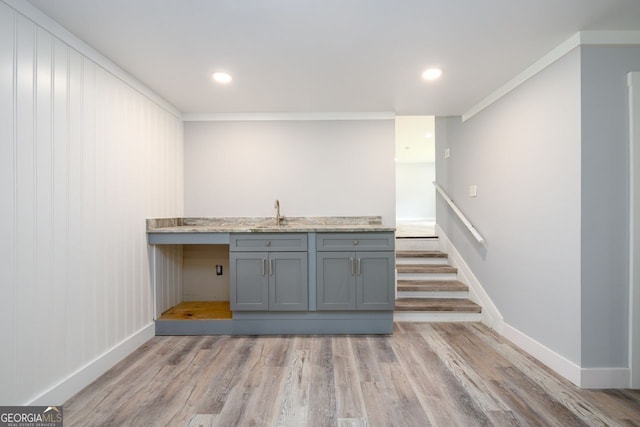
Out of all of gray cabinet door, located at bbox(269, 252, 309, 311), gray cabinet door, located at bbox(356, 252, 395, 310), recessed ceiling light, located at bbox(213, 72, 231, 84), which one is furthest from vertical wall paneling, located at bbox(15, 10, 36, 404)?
gray cabinet door, located at bbox(356, 252, 395, 310)

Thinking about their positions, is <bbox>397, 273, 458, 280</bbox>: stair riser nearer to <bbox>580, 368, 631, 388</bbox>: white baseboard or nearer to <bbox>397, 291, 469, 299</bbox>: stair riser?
<bbox>397, 291, 469, 299</bbox>: stair riser

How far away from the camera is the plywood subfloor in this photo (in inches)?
114

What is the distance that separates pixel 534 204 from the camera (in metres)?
2.35

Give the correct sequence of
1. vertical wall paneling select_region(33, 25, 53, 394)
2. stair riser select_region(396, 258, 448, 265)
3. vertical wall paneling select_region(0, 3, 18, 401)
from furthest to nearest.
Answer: stair riser select_region(396, 258, 448, 265) → vertical wall paneling select_region(33, 25, 53, 394) → vertical wall paneling select_region(0, 3, 18, 401)

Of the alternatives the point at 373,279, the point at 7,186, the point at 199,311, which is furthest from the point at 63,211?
the point at 373,279

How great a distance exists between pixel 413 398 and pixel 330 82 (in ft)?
7.98

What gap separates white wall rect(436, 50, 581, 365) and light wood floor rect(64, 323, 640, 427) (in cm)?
38

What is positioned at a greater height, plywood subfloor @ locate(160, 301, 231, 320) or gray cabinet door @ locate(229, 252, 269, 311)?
gray cabinet door @ locate(229, 252, 269, 311)

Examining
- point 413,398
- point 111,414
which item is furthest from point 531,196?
point 111,414

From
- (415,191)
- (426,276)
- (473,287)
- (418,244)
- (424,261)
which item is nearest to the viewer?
(473,287)

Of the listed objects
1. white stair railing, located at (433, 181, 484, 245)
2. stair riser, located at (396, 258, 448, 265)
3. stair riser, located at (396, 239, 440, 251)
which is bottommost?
stair riser, located at (396, 258, 448, 265)

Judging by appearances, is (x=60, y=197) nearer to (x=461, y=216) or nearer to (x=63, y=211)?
(x=63, y=211)

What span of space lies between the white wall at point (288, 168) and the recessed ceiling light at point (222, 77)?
0.90 meters

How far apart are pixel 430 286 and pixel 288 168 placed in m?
2.13
